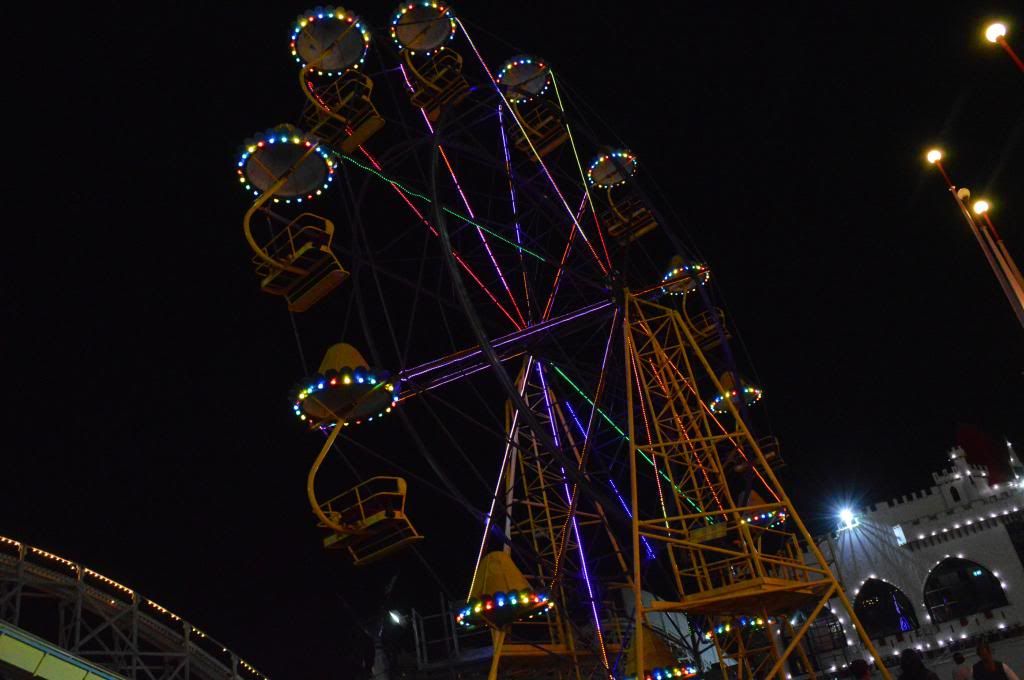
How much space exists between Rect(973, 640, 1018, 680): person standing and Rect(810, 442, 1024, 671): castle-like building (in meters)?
31.9

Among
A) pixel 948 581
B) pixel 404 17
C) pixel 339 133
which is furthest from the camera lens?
pixel 948 581

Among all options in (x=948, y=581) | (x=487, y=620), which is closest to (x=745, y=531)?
(x=487, y=620)

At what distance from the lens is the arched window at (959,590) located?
38.3 meters

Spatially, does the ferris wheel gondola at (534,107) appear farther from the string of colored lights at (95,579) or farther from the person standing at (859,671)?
the string of colored lights at (95,579)

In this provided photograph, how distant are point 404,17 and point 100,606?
19474mm

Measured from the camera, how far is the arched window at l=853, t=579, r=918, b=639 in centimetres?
3972

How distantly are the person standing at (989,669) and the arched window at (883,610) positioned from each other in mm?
35948

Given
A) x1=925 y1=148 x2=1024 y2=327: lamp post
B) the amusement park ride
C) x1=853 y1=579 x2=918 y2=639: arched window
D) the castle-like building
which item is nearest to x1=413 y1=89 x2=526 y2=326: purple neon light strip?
the amusement park ride

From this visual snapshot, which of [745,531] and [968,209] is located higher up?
[968,209]

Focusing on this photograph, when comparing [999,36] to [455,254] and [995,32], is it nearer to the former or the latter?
[995,32]

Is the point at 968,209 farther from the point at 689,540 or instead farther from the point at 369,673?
the point at 369,673

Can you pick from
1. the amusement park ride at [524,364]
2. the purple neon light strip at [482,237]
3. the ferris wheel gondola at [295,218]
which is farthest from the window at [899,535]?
the ferris wheel gondola at [295,218]

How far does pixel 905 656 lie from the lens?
24.7 feet

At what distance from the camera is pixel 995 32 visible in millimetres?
11141
